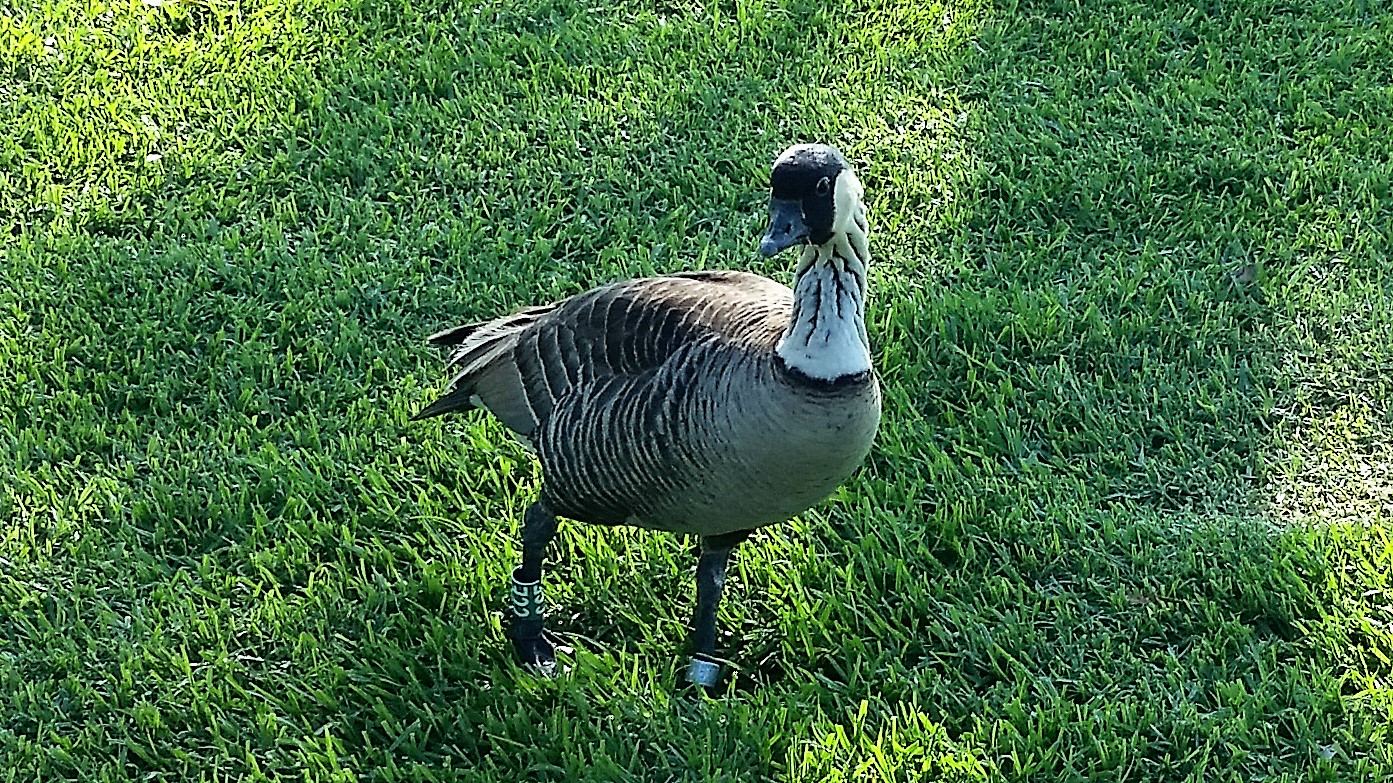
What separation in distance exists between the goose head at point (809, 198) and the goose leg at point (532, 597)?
1.02m

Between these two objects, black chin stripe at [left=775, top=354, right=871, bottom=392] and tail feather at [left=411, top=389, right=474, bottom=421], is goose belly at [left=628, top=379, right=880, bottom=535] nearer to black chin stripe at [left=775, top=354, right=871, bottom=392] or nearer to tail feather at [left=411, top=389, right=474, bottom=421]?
black chin stripe at [left=775, top=354, right=871, bottom=392]

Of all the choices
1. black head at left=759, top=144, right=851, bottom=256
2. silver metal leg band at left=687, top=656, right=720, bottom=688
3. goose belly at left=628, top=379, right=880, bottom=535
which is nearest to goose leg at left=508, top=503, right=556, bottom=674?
A: silver metal leg band at left=687, top=656, right=720, bottom=688

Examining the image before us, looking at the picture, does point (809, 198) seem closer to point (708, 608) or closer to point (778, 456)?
point (778, 456)

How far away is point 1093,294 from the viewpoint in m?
4.73

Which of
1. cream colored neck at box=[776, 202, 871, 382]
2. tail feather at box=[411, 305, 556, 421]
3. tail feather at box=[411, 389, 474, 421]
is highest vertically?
cream colored neck at box=[776, 202, 871, 382]

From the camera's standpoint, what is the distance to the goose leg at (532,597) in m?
3.47

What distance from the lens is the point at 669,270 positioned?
4898mm

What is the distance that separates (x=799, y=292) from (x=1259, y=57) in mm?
3665

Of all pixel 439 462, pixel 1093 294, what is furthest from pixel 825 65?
pixel 439 462

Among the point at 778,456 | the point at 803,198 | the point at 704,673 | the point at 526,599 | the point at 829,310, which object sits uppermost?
the point at 803,198

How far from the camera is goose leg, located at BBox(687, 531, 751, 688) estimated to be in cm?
346

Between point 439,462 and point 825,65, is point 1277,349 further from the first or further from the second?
point 439,462

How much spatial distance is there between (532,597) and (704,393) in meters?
0.83

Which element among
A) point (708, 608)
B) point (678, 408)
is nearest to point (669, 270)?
point (708, 608)
